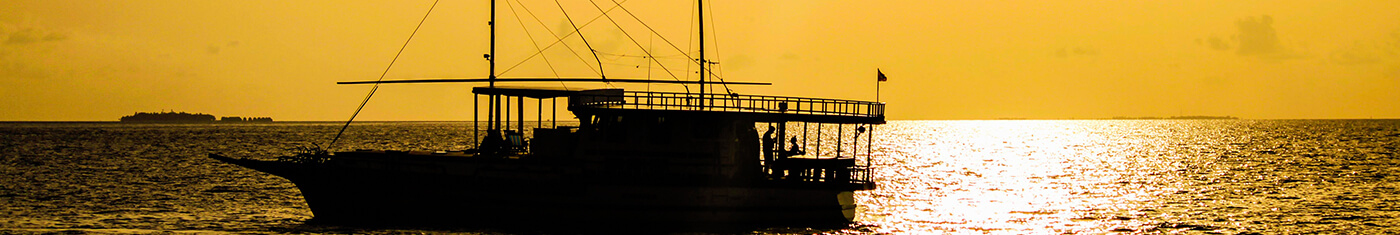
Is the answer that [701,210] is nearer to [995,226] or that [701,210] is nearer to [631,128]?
→ [631,128]

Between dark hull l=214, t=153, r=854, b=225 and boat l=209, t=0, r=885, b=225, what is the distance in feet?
0.08

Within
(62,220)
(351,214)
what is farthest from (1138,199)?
(62,220)

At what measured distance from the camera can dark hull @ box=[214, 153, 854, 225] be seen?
33375 mm

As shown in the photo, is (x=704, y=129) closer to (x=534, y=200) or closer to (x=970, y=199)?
(x=534, y=200)

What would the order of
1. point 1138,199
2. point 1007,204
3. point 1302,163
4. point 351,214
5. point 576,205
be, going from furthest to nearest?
point 1302,163, point 1138,199, point 1007,204, point 351,214, point 576,205

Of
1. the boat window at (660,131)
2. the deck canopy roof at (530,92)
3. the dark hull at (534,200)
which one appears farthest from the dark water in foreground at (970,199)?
the deck canopy roof at (530,92)

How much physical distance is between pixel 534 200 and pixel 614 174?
6.91 feet

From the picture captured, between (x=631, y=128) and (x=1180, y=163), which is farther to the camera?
(x=1180, y=163)

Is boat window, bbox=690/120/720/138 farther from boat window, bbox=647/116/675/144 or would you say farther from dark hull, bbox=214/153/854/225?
dark hull, bbox=214/153/854/225

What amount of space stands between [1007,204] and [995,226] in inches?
396

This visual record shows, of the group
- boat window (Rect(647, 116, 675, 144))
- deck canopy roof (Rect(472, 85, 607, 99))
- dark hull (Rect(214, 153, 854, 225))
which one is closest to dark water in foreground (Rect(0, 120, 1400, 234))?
dark hull (Rect(214, 153, 854, 225))

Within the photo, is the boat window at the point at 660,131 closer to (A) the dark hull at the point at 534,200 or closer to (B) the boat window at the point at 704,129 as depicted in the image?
(B) the boat window at the point at 704,129

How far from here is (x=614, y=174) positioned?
111ft

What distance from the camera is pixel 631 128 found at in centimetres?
3447
